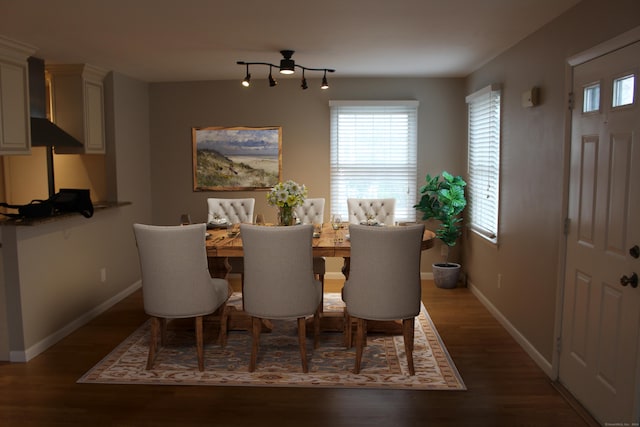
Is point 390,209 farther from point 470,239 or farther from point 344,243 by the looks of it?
point 344,243

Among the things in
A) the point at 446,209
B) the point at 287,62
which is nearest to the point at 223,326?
the point at 287,62

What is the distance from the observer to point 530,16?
138 inches

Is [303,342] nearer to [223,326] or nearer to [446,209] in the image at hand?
[223,326]

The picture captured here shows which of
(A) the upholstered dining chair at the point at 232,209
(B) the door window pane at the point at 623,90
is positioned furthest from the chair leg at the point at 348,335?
(B) the door window pane at the point at 623,90

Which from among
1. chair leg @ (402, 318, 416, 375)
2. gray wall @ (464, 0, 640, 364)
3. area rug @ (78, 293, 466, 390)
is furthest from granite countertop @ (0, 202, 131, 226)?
gray wall @ (464, 0, 640, 364)

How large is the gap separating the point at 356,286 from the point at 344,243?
0.53 metres

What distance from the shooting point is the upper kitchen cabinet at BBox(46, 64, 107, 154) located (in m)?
5.11

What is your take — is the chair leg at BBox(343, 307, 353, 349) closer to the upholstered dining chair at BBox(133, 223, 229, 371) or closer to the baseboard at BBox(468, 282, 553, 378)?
the upholstered dining chair at BBox(133, 223, 229, 371)

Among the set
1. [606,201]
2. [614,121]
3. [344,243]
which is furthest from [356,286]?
[614,121]

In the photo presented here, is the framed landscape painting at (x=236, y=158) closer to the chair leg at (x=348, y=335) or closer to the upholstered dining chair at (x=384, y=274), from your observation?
the chair leg at (x=348, y=335)

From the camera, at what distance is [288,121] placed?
6.35 metres

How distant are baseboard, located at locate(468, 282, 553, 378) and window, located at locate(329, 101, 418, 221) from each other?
1.45m

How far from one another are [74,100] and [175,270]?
2542 mm

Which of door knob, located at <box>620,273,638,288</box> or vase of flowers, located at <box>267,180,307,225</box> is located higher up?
vase of flowers, located at <box>267,180,307,225</box>
